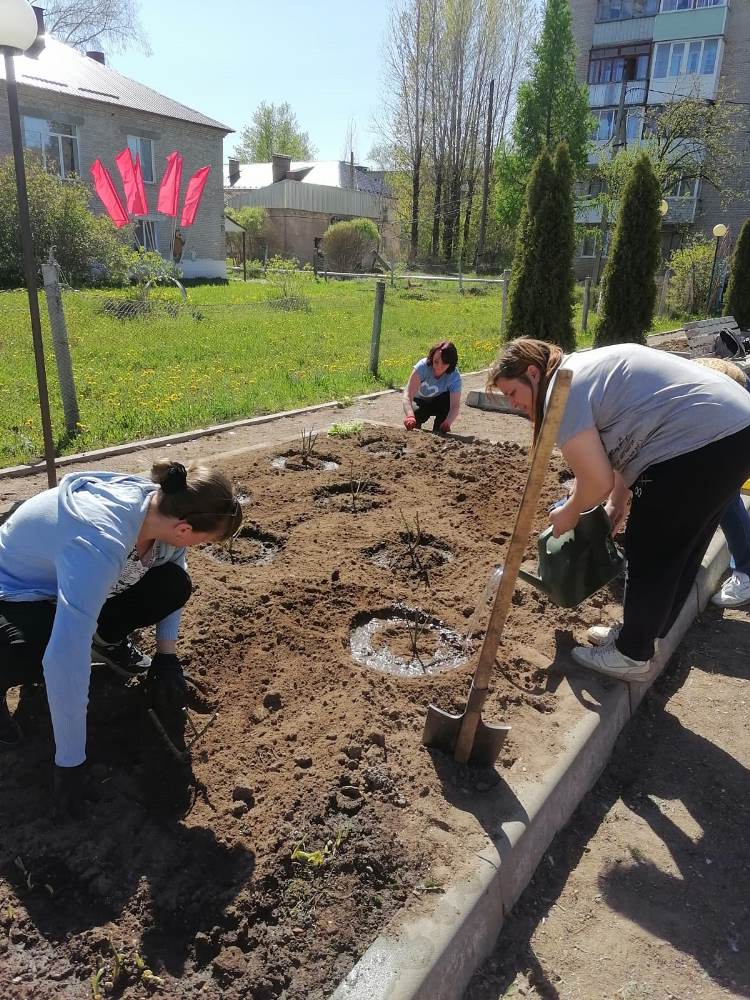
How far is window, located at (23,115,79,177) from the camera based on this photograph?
23.6m

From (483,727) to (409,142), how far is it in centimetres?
4429

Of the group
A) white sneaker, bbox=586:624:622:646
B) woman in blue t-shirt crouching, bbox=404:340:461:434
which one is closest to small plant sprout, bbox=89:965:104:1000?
white sneaker, bbox=586:624:622:646

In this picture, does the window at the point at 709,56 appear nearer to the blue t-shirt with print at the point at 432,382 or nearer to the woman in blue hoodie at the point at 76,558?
the blue t-shirt with print at the point at 432,382

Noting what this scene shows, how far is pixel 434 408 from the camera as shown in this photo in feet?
20.9

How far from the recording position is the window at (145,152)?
26458 millimetres

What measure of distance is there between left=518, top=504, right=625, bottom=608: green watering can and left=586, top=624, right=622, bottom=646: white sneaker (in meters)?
0.36

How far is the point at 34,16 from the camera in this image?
12.7 feet

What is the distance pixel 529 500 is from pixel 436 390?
443cm

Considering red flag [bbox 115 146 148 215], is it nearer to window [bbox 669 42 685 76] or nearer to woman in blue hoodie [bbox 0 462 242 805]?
woman in blue hoodie [bbox 0 462 242 805]

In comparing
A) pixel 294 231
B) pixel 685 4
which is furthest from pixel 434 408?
pixel 294 231

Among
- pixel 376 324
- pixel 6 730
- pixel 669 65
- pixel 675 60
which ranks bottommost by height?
pixel 6 730

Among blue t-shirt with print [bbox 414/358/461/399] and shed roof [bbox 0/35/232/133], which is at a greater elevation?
shed roof [bbox 0/35/232/133]

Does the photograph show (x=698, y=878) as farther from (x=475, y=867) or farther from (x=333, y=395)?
(x=333, y=395)

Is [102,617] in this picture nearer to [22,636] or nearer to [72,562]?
[22,636]
